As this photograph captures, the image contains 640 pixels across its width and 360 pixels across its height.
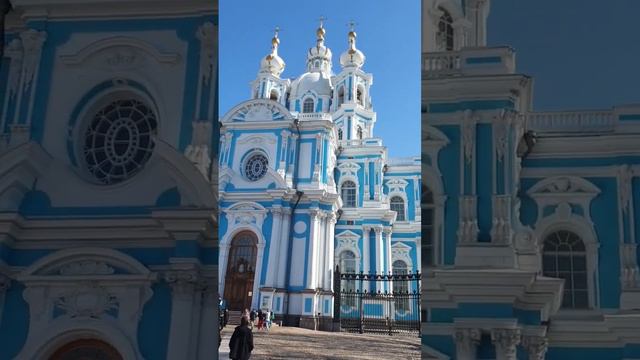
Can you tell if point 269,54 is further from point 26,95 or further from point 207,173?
point 26,95

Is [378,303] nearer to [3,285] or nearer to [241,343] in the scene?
[241,343]

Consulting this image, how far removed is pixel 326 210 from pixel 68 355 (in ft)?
3.68

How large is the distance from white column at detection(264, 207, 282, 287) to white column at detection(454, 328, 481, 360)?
18 centimetres

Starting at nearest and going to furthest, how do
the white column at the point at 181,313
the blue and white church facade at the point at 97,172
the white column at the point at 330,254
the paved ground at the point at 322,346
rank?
the paved ground at the point at 322,346 → the white column at the point at 330,254 → the white column at the point at 181,313 → the blue and white church facade at the point at 97,172

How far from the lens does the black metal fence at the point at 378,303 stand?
43 cm

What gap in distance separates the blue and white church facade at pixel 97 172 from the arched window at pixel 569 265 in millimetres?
457

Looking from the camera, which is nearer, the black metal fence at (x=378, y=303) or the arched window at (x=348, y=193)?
the black metal fence at (x=378, y=303)

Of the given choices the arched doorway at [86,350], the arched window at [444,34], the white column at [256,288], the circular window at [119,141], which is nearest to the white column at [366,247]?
the white column at [256,288]

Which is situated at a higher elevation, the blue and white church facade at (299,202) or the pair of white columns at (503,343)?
the blue and white church facade at (299,202)

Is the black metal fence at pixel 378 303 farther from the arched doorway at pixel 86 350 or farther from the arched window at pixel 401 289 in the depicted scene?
the arched doorway at pixel 86 350

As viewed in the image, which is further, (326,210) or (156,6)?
(156,6)

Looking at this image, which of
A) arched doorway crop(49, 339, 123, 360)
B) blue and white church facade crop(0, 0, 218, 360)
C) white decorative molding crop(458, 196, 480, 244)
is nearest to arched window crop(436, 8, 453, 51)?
white decorative molding crop(458, 196, 480, 244)

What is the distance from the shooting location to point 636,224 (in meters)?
0.59

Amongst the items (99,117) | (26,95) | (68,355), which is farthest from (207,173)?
(68,355)
